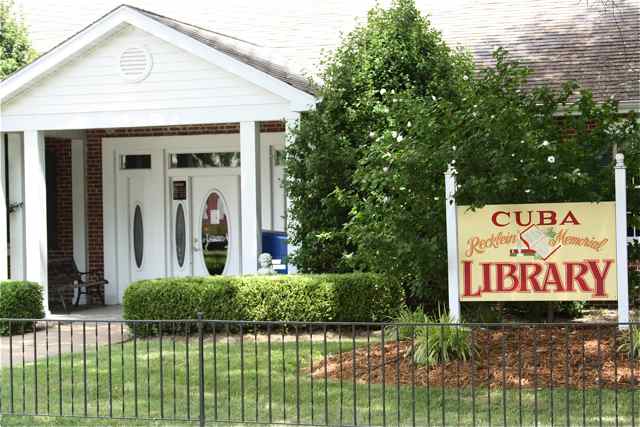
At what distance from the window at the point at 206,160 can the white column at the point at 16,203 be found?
2.69 metres

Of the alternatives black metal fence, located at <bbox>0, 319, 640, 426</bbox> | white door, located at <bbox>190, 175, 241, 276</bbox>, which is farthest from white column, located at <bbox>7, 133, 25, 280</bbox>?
black metal fence, located at <bbox>0, 319, 640, 426</bbox>

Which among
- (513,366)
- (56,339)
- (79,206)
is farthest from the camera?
(79,206)

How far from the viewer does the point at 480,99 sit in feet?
37.9

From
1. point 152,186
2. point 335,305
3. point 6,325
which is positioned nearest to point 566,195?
point 335,305

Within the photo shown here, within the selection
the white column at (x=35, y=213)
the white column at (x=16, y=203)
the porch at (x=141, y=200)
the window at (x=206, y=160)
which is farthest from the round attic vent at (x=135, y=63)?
the window at (x=206, y=160)

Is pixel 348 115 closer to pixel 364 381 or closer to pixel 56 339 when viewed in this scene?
pixel 56 339

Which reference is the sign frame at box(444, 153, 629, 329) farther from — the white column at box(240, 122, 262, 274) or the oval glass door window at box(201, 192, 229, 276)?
the oval glass door window at box(201, 192, 229, 276)

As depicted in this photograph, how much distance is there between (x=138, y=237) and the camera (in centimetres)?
1911

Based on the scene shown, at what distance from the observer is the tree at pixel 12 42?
66.5 ft

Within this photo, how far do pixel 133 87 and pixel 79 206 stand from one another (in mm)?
4210

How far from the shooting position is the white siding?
15.4 meters

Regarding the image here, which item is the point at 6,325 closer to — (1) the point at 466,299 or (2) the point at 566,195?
(1) the point at 466,299

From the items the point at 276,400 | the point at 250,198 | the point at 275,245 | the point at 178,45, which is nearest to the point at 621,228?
the point at 276,400

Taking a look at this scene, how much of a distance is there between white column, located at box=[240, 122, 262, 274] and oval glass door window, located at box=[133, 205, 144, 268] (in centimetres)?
441
